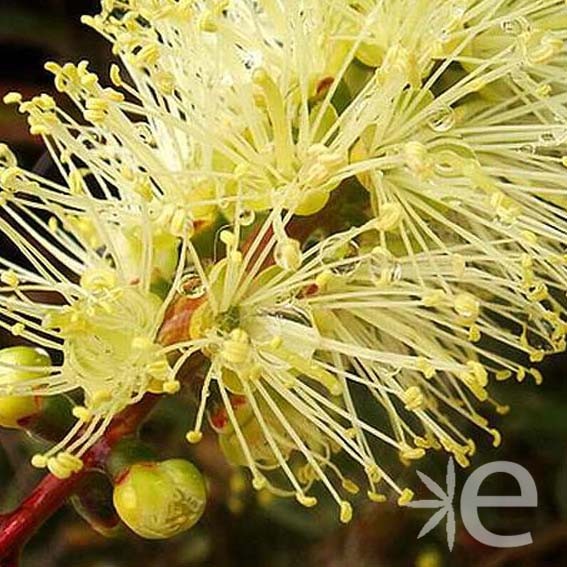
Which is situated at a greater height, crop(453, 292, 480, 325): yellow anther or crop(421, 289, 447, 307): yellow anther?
crop(421, 289, 447, 307): yellow anther

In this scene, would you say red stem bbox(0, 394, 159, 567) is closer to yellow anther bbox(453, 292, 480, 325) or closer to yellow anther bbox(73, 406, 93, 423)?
yellow anther bbox(73, 406, 93, 423)

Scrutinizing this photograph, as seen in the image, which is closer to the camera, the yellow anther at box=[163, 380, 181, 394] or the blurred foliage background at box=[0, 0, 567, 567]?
the yellow anther at box=[163, 380, 181, 394]

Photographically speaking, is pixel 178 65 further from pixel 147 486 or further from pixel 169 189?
pixel 147 486

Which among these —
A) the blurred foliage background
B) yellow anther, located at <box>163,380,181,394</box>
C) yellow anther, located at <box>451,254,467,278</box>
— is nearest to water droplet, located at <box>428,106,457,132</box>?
yellow anther, located at <box>451,254,467,278</box>

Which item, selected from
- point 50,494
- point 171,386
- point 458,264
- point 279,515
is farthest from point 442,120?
point 279,515

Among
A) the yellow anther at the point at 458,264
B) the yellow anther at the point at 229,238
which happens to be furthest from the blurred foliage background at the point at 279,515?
the yellow anther at the point at 229,238

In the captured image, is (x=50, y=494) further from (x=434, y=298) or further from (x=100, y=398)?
(x=434, y=298)

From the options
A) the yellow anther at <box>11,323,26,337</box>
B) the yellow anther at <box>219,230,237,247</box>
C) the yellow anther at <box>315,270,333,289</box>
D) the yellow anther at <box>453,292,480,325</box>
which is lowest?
the yellow anther at <box>453,292,480,325</box>
